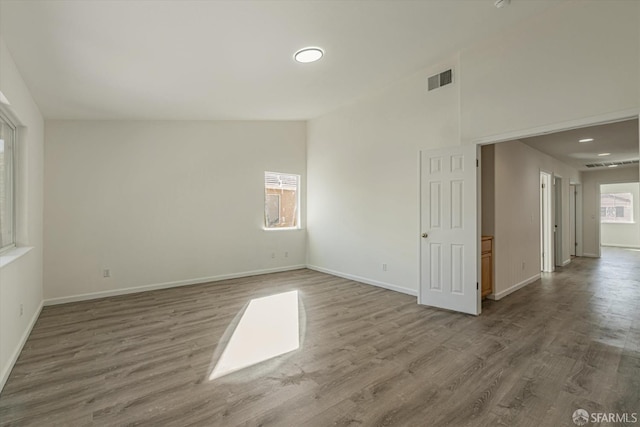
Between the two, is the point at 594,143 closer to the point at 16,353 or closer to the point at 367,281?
the point at 367,281

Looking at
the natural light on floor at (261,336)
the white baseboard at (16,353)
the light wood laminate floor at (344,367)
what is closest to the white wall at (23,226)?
the white baseboard at (16,353)

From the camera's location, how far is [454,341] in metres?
2.93

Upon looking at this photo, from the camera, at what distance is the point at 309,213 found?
21.7 feet

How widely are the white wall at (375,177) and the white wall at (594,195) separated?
25.1ft

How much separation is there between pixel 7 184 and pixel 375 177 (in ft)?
15.1

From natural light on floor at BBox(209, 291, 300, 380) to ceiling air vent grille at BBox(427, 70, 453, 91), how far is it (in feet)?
11.8

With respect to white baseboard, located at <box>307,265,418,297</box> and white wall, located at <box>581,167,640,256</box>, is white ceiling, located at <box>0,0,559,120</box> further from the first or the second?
white wall, located at <box>581,167,640,256</box>

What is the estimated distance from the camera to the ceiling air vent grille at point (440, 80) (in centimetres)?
392

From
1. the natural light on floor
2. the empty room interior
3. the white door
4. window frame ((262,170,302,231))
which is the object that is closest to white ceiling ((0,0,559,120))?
the empty room interior

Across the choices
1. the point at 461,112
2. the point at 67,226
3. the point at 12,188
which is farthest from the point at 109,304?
the point at 461,112

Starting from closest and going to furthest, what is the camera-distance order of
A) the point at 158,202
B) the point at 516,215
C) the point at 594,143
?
1. the point at 516,215
2. the point at 158,202
3. the point at 594,143

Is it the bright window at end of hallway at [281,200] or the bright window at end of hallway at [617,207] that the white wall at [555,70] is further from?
the bright window at end of hallway at [617,207]

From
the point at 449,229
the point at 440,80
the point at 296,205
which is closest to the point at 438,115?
the point at 440,80

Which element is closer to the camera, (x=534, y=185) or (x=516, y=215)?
(x=516, y=215)
